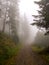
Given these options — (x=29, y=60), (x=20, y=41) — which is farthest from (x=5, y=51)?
(x=20, y=41)

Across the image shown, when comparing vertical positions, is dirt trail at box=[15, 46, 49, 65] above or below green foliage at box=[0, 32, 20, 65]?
below

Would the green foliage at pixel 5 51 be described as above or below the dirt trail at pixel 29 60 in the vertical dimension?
above

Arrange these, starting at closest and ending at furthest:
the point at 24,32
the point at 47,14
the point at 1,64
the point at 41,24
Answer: the point at 1,64 → the point at 47,14 → the point at 41,24 → the point at 24,32

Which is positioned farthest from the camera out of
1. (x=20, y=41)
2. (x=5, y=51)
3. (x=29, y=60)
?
(x=20, y=41)

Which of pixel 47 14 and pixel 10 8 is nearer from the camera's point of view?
pixel 47 14

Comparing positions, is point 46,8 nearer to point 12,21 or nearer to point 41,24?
point 41,24

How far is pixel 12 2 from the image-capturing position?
44344 mm

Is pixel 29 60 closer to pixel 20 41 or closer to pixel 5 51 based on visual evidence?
pixel 5 51

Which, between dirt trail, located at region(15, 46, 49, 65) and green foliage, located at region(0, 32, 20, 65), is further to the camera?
green foliage, located at region(0, 32, 20, 65)

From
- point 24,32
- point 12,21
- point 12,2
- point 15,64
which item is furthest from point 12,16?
point 24,32

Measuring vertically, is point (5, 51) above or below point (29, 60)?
above

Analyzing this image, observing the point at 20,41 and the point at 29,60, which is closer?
the point at 29,60

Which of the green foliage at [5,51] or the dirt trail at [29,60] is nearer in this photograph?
the dirt trail at [29,60]

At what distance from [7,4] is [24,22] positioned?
41.9 m
